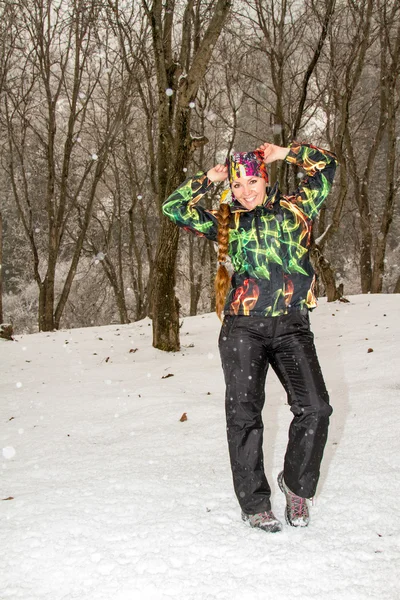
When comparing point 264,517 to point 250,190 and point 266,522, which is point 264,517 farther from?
point 250,190

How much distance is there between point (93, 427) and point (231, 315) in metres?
2.28

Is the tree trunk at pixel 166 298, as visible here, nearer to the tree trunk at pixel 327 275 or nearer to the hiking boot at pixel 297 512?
the tree trunk at pixel 327 275

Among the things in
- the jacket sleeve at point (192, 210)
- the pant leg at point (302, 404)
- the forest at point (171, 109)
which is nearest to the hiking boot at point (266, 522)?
the pant leg at point (302, 404)

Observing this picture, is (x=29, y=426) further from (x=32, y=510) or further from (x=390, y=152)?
(x=390, y=152)

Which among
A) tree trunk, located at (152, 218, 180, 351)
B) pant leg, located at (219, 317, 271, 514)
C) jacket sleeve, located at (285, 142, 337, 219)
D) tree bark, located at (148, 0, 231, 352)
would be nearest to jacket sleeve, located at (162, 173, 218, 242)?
jacket sleeve, located at (285, 142, 337, 219)

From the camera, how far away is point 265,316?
234cm

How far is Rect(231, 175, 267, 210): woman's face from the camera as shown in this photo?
8.06 ft

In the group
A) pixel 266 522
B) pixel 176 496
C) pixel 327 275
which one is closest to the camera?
pixel 266 522

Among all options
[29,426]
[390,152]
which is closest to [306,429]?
[29,426]

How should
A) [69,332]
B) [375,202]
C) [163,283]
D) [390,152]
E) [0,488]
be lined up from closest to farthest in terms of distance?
[0,488] → [163,283] → [69,332] → [390,152] → [375,202]

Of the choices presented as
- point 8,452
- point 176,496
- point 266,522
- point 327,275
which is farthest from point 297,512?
point 327,275

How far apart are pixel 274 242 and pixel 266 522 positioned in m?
1.33

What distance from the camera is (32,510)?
2.59 metres

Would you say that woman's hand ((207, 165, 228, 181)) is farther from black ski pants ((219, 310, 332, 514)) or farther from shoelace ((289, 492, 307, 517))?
shoelace ((289, 492, 307, 517))
